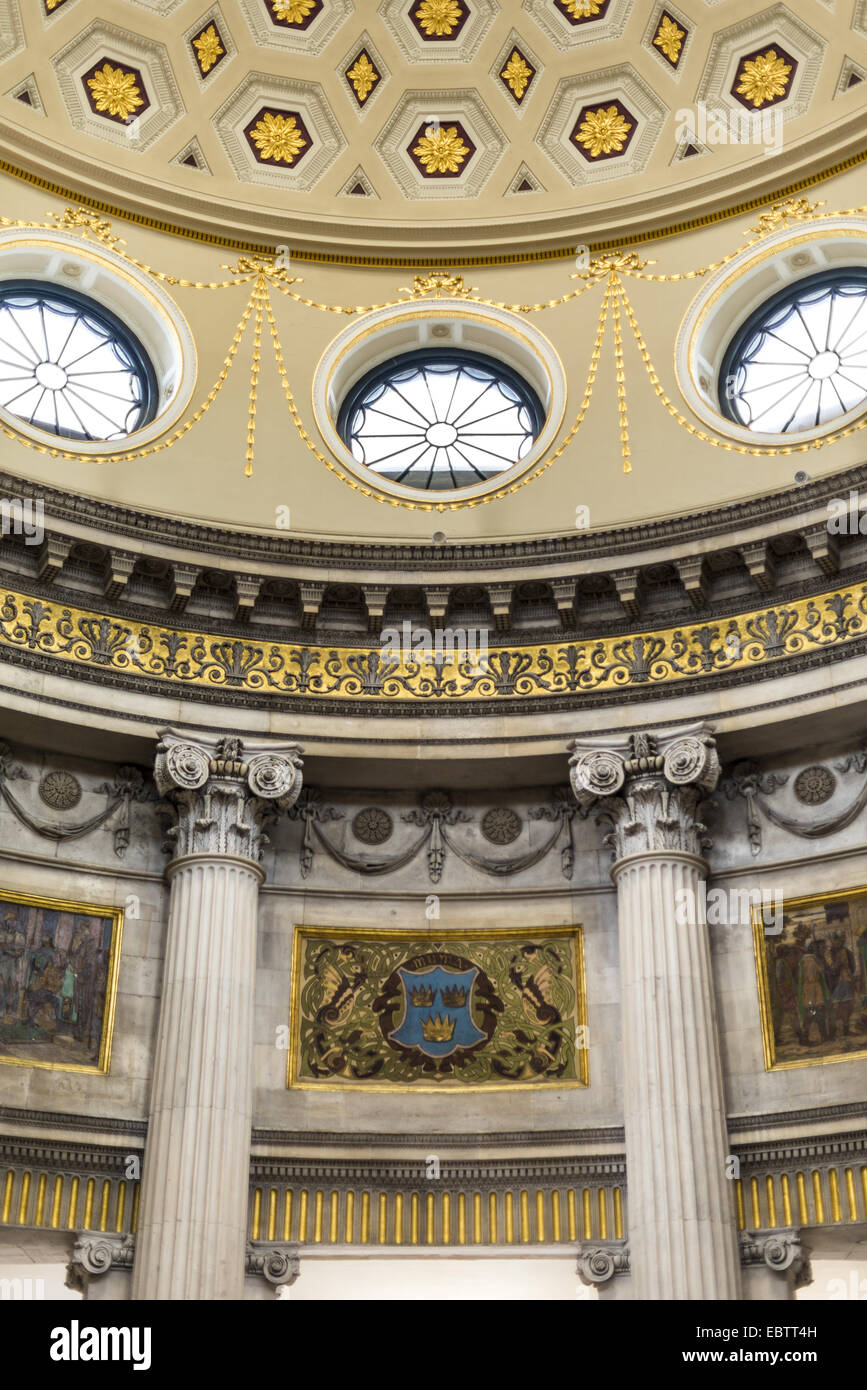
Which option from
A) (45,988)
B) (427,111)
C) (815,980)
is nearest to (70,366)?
(427,111)

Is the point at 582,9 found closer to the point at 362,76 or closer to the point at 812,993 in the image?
the point at 362,76

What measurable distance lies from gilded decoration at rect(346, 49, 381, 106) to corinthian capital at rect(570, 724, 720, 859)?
1035cm

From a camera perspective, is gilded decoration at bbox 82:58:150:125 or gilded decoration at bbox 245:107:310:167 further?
gilded decoration at bbox 245:107:310:167

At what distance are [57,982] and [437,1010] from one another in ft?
13.4

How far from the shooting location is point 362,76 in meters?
23.7

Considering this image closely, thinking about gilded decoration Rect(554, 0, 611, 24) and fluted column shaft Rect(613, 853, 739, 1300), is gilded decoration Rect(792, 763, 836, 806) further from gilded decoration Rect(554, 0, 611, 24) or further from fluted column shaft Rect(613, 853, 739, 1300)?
gilded decoration Rect(554, 0, 611, 24)

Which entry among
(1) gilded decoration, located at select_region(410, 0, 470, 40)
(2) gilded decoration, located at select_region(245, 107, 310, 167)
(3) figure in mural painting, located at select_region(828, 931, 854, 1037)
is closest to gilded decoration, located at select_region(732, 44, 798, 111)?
(1) gilded decoration, located at select_region(410, 0, 470, 40)

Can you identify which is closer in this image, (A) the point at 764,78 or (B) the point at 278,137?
(A) the point at 764,78

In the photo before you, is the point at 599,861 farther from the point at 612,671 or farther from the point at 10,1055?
the point at 10,1055

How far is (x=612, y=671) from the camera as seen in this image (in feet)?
63.8

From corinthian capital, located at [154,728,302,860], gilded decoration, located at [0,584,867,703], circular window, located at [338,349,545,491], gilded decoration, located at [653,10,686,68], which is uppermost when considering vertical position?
gilded decoration, located at [653,10,686,68]

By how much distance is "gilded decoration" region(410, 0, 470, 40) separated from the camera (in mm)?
23484
